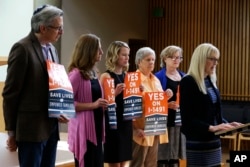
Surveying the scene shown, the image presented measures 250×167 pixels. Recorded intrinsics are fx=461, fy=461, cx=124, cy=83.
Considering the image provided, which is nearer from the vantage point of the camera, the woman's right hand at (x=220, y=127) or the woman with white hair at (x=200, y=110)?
the woman's right hand at (x=220, y=127)

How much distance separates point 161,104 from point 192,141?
3.51 ft

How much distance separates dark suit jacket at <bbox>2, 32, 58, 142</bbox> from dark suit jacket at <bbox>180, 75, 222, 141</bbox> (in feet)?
4.00

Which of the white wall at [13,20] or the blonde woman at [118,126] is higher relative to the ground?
the white wall at [13,20]

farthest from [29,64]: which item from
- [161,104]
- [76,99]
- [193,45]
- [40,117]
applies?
[193,45]

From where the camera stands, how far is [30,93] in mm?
2586

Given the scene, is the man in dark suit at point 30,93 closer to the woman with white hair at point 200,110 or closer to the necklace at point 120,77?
the woman with white hair at point 200,110

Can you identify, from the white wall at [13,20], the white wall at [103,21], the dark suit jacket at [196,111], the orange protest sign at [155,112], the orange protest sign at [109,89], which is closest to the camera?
the dark suit jacket at [196,111]

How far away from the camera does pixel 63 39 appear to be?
27.1 ft

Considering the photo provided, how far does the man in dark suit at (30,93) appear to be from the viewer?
2570 millimetres

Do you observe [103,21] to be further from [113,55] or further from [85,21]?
[113,55]

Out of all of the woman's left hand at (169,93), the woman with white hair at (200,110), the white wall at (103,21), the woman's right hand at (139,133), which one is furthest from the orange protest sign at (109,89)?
the white wall at (103,21)

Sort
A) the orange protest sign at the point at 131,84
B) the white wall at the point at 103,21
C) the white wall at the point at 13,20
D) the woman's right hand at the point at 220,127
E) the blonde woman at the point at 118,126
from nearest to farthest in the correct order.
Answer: the woman's right hand at the point at 220,127 → the blonde woman at the point at 118,126 → the orange protest sign at the point at 131,84 → the white wall at the point at 13,20 → the white wall at the point at 103,21

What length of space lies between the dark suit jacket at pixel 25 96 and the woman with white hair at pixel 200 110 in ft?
4.03

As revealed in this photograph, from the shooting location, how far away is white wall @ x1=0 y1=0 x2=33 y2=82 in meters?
7.50
